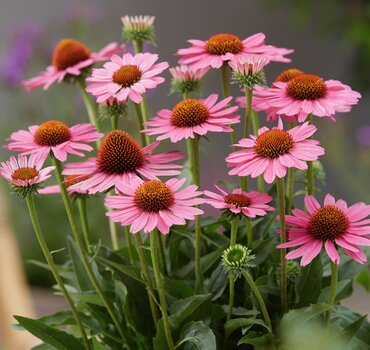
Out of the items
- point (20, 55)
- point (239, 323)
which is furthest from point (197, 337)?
point (20, 55)

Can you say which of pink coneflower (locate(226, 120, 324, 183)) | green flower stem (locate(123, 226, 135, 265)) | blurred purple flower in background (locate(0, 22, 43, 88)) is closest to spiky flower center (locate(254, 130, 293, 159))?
pink coneflower (locate(226, 120, 324, 183))

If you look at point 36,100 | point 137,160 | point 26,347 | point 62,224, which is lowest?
point 26,347

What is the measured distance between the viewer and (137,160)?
40cm

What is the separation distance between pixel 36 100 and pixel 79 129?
1815mm

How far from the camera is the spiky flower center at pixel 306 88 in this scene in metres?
0.40

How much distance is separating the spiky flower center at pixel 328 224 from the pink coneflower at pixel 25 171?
0.48 feet

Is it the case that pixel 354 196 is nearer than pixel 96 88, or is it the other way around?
pixel 96 88

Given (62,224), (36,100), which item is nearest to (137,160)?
(62,224)

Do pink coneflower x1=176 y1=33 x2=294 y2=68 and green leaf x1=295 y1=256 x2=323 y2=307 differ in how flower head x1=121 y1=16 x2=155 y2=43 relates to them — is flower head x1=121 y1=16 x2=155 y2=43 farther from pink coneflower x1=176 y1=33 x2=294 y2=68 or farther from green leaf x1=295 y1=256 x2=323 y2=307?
green leaf x1=295 y1=256 x2=323 y2=307

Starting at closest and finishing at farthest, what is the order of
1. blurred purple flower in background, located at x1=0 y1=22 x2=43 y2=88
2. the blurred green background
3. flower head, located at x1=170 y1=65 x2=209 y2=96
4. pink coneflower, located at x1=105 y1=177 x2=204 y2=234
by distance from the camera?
pink coneflower, located at x1=105 y1=177 x2=204 y2=234, flower head, located at x1=170 y1=65 x2=209 y2=96, blurred purple flower in background, located at x1=0 y1=22 x2=43 y2=88, the blurred green background

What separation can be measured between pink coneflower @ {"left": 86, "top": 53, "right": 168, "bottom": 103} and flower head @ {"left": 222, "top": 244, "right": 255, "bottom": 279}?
0.10 m

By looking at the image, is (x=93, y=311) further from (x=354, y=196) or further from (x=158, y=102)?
(x=158, y=102)

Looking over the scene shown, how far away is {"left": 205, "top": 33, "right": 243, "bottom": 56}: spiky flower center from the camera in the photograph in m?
0.44

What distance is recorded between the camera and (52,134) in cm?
42
